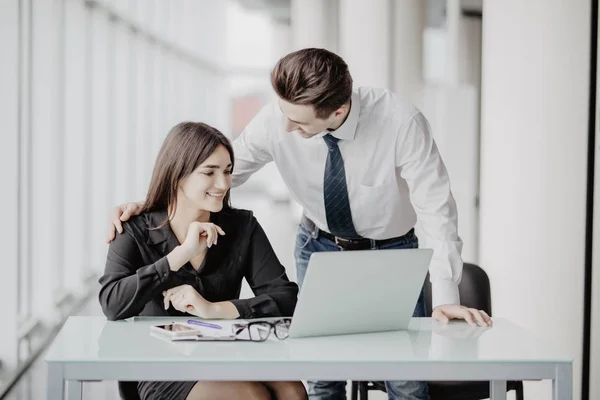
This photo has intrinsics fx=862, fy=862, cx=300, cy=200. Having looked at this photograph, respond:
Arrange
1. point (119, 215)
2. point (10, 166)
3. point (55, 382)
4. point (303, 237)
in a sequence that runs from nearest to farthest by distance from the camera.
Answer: point (55, 382) < point (119, 215) < point (303, 237) < point (10, 166)

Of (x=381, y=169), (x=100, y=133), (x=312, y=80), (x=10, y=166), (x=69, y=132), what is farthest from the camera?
(x=100, y=133)

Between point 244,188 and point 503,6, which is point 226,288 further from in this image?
point 244,188

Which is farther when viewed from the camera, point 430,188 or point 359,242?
point 359,242

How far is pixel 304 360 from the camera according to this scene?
1875 mm

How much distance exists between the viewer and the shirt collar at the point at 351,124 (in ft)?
8.57

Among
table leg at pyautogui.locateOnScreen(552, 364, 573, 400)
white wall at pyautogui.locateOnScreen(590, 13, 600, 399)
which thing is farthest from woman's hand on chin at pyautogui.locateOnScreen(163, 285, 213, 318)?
white wall at pyautogui.locateOnScreen(590, 13, 600, 399)

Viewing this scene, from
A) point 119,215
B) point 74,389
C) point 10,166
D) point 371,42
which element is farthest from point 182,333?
point 371,42

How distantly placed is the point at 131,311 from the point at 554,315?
1978mm

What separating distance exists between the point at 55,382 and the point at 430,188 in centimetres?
126

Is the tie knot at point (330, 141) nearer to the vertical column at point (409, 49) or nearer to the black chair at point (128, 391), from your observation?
the black chair at point (128, 391)

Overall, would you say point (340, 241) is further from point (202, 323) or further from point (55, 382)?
point (55, 382)

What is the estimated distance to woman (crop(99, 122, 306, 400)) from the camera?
7.56ft

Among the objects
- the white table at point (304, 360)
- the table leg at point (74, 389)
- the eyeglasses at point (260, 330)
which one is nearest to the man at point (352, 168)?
the white table at point (304, 360)

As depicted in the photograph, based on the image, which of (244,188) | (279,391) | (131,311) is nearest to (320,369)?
(279,391)
